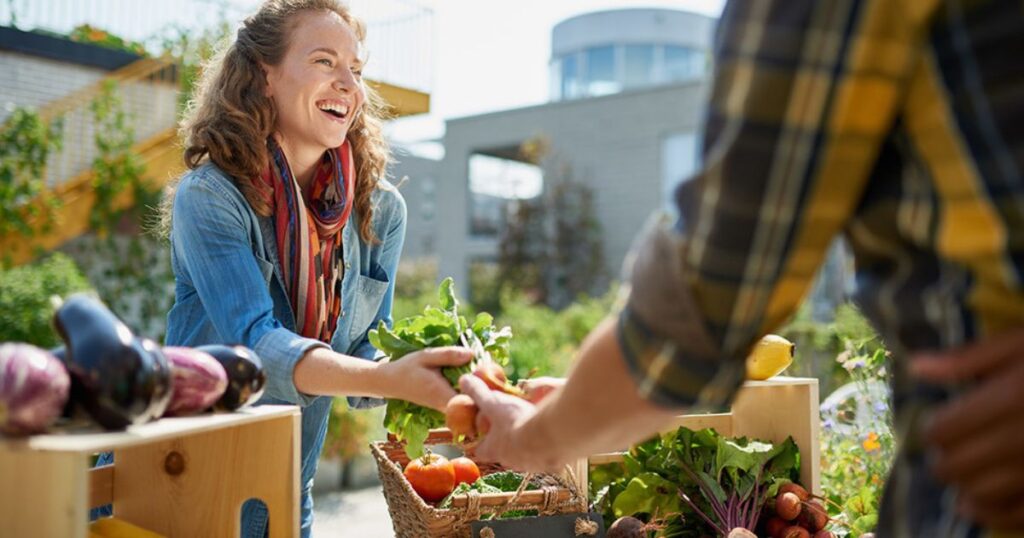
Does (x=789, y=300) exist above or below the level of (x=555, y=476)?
above

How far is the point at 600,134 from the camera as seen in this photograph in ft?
59.6

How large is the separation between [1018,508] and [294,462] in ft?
4.00

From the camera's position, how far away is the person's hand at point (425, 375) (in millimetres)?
1805

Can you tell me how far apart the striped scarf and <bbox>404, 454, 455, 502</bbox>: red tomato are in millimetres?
397

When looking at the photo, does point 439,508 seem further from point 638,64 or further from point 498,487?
point 638,64

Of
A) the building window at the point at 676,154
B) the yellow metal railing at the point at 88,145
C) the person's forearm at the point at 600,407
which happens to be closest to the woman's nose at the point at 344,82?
the person's forearm at the point at 600,407

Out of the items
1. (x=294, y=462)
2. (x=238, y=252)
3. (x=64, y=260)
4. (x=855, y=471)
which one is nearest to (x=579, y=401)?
(x=294, y=462)

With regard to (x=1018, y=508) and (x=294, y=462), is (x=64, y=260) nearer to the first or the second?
(x=294, y=462)

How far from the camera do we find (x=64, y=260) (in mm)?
8289

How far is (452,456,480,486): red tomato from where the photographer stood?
7.68 feet

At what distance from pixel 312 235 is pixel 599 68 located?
23.7 metres

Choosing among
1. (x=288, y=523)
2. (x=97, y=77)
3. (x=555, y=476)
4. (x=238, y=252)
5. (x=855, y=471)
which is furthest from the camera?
(x=97, y=77)

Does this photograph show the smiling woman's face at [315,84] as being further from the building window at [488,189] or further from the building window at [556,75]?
the building window at [556,75]

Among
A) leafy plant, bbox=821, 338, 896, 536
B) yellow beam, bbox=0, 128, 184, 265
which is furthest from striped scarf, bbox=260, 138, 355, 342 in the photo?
yellow beam, bbox=0, 128, 184, 265
